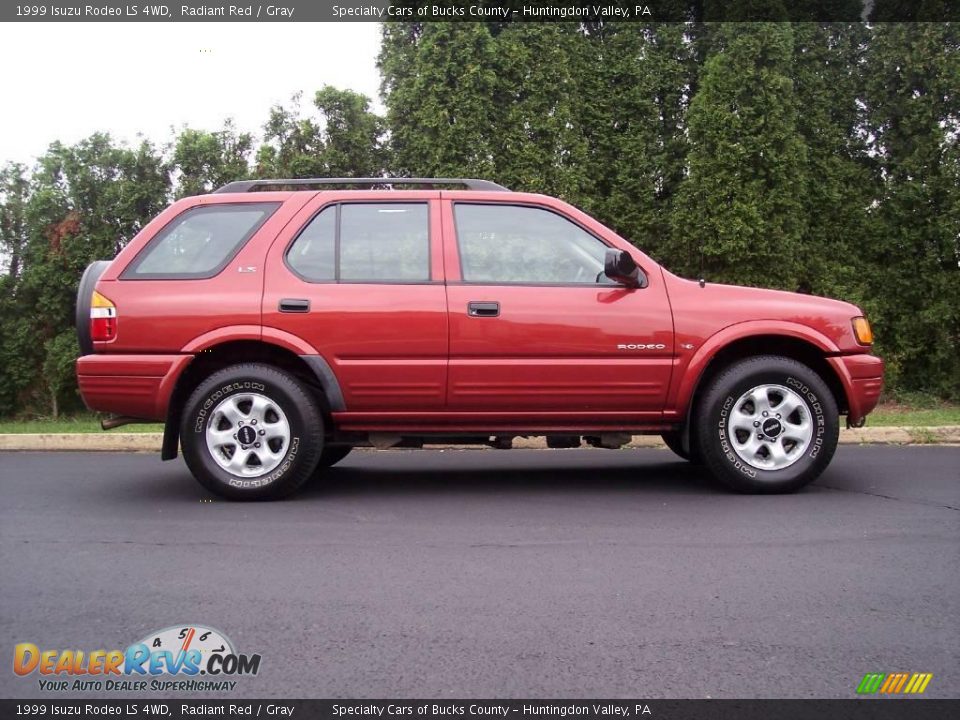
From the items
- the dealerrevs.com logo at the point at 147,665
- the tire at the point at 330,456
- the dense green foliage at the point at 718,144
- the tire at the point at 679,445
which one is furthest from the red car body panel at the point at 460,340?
the dense green foliage at the point at 718,144

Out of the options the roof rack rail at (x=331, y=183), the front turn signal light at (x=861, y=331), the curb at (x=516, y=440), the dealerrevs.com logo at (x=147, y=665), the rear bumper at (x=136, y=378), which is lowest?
the curb at (x=516, y=440)

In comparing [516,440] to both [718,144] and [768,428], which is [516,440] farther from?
[718,144]

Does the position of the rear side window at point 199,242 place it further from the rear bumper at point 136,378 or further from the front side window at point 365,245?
the rear bumper at point 136,378

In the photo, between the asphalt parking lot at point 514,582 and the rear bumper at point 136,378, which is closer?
the asphalt parking lot at point 514,582

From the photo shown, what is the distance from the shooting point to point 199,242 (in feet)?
17.9

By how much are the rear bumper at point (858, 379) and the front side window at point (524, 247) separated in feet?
5.13

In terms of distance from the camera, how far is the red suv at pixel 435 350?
5.20m

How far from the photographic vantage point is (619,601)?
10.8ft

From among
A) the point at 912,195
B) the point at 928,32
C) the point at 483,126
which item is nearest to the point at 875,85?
the point at 928,32

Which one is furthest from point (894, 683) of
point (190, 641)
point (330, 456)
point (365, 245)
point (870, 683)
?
point (330, 456)

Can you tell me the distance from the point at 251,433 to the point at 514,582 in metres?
2.29

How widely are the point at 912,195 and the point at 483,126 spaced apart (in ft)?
21.9

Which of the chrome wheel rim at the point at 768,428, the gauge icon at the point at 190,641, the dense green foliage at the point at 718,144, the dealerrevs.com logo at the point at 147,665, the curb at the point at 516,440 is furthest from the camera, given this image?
the dense green foliage at the point at 718,144

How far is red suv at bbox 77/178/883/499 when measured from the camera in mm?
5199
